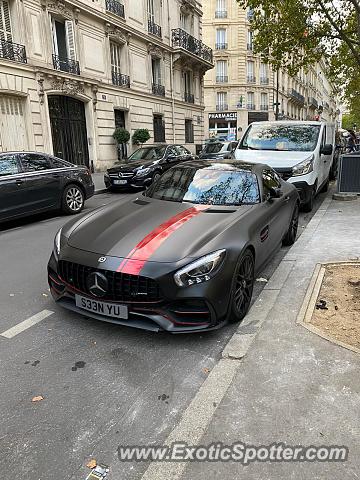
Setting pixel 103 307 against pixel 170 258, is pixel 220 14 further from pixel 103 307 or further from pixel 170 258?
pixel 103 307

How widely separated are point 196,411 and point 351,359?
1.32 metres

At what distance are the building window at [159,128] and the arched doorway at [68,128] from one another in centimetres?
636

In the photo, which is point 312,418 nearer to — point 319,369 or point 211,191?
point 319,369

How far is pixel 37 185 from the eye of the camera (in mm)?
8281

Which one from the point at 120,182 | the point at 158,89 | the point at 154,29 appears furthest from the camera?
the point at 158,89

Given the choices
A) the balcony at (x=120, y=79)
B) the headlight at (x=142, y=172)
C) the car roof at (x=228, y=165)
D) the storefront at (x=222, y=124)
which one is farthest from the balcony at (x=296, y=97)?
the car roof at (x=228, y=165)

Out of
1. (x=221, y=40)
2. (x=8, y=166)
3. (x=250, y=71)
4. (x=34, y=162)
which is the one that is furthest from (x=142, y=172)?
(x=250, y=71)

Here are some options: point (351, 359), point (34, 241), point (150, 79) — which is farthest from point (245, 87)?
point (351, 359)

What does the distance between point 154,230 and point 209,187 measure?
1.25 meters

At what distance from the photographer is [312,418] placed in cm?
240

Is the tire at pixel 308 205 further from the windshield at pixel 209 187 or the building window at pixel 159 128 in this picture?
the building window at pixel 159 128

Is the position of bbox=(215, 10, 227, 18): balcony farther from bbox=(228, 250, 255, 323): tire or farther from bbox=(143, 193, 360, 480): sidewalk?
bbox=(143, 193, 360, 480): sidewalk

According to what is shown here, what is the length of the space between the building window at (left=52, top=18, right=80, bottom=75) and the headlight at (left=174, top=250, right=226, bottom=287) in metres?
16.7

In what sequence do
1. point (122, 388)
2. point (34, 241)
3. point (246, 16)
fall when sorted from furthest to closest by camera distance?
1. point (246, 16)
2. point (34, 241)
3. point (122, 388)
